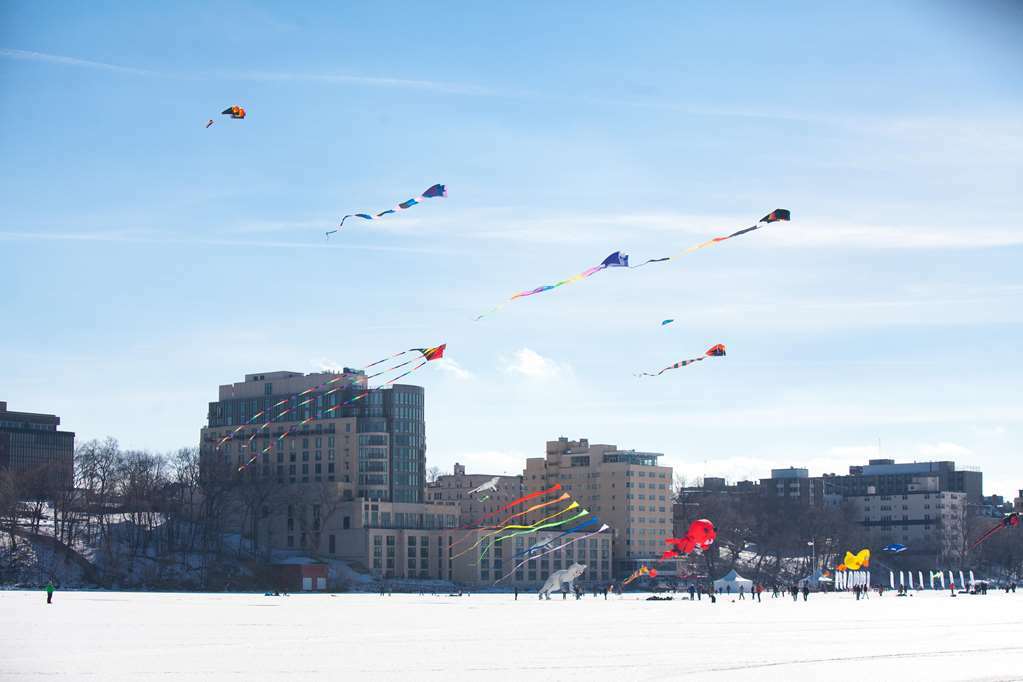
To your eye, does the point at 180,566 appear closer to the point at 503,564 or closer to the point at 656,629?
the point at 503,564

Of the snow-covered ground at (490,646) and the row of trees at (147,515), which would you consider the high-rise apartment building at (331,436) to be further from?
the snow-covered ground at (490,646)

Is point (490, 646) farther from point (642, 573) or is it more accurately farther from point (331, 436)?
point (331, 436)

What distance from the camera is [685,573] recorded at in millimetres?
189375

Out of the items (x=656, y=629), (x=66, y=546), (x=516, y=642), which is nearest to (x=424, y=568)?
(x=66, y=546)

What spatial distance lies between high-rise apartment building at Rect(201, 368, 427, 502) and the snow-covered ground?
10019 centimetres

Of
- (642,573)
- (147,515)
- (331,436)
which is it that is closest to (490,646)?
(147,515)

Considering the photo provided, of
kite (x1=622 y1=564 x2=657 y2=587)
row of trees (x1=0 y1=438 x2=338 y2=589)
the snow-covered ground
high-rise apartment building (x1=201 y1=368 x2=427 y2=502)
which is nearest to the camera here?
the snow-covered ground

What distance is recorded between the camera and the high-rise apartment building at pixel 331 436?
594ft

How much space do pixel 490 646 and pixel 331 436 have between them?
446ft

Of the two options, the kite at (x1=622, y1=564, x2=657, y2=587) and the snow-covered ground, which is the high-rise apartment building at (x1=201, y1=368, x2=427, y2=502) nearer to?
the kite at (x1=622, y1=564, x2=657, y2=587)

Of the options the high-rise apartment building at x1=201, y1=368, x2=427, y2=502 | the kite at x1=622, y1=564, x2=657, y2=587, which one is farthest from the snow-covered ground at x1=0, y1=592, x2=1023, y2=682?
the high-rise apartment building at x1=201, y1=368, x2=427, y2=502

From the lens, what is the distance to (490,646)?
168 ft

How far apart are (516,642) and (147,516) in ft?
367

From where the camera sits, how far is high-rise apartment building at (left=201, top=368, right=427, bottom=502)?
594ft
